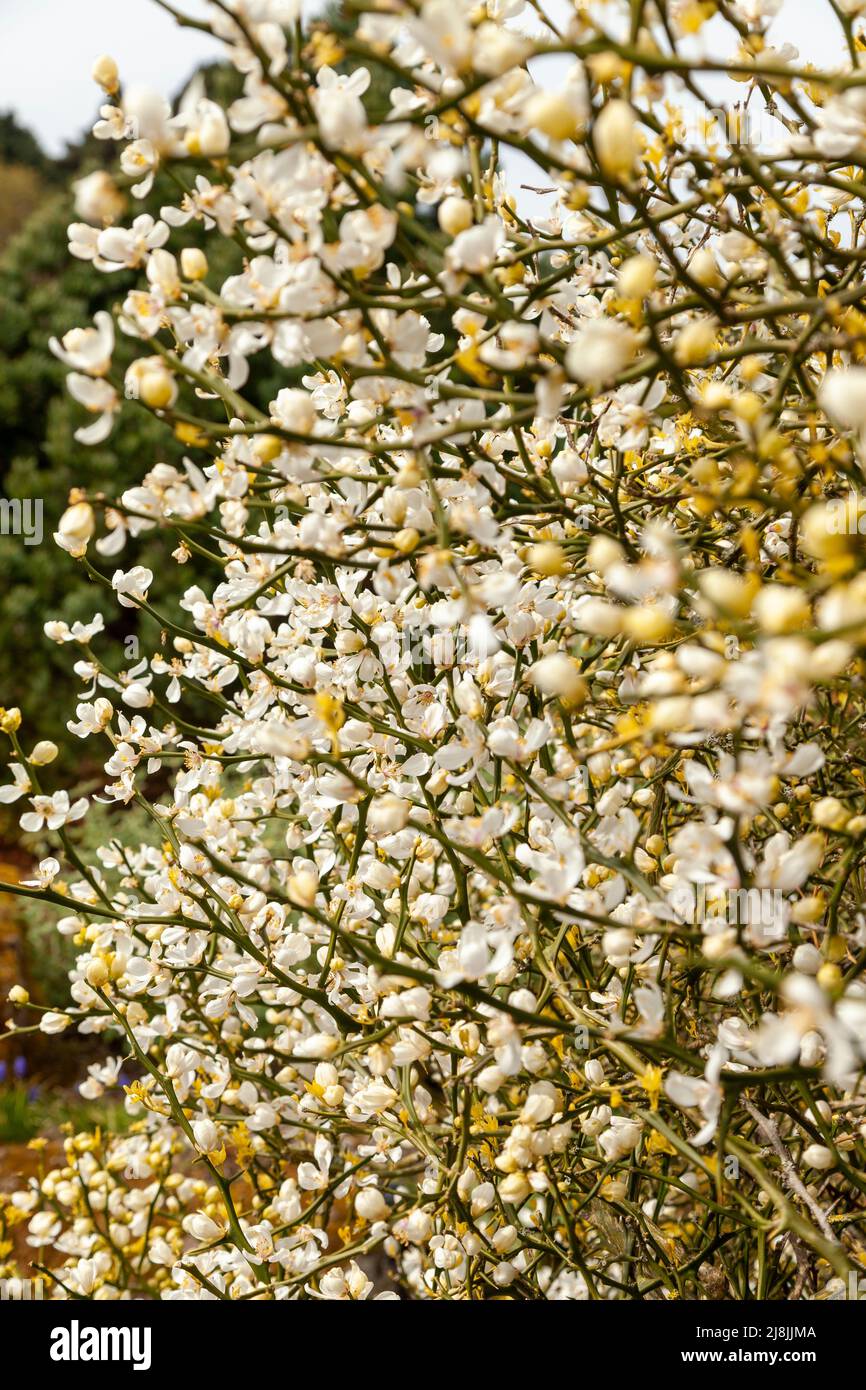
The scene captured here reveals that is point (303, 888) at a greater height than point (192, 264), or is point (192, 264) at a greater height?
point (192, 264)

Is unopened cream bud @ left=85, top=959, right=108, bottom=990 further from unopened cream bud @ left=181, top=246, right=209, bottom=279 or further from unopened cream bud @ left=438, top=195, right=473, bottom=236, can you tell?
unopened cream bud @ left=438, top=195, right=473, bottom=236

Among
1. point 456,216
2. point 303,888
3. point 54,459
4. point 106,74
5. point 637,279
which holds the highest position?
point 54,459

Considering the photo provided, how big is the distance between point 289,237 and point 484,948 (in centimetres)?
56

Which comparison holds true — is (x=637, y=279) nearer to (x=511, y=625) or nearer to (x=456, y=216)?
(x=456, y=216)

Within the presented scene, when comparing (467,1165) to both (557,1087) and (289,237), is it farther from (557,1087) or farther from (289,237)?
(289,237)

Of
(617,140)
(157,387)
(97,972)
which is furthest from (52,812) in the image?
(617,140)

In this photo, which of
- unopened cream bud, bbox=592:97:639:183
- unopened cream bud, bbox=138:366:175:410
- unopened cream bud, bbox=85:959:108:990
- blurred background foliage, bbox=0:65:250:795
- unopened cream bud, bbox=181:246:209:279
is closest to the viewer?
unopened cream bud, bbox=592:97:639:183

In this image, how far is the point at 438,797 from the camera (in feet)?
3.85

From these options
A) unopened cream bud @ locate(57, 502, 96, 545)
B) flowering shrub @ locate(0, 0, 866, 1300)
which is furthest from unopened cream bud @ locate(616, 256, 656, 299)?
unopened cream bud @ locate(57, 502, 96, 545)

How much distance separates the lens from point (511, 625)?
3.47ft

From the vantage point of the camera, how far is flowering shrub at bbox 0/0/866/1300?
72 centimetres

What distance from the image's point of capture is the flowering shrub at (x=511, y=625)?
72 centimetres
